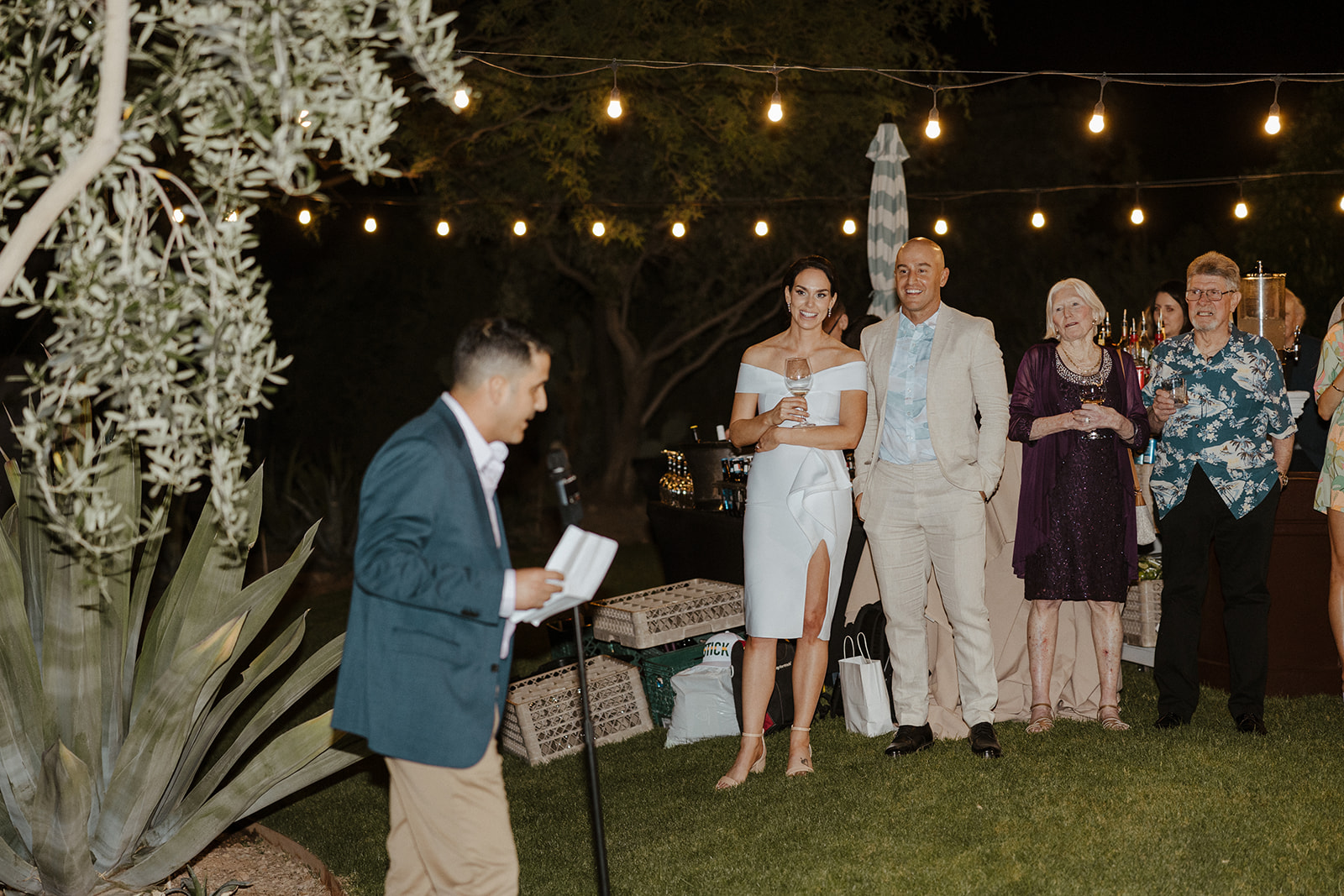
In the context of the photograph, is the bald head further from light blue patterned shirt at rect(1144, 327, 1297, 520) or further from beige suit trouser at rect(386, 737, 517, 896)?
beige suit trouser at rect(386, 737, 517, 896)

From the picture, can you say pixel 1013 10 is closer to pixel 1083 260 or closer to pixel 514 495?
pixel 1083 260

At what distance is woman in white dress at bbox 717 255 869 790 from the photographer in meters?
4.47

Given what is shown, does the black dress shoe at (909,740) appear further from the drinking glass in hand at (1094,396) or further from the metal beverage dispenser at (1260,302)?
the metal beverage dispenser at (1260,302)

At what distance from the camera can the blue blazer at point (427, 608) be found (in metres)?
2.49

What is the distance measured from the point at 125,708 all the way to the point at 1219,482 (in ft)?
14.3

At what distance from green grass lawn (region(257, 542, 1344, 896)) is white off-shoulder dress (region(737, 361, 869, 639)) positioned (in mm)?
743

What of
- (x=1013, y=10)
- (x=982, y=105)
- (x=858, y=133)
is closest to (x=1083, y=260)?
(x=982, y=105)

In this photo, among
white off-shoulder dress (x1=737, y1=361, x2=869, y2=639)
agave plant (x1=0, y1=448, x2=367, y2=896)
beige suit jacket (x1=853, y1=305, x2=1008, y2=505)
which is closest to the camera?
agave plant (x1=0, y1=448, x2=367, y2=896)

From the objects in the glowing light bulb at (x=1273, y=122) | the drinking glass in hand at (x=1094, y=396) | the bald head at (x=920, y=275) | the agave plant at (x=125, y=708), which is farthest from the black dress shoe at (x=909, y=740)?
the glowing light bulb at (x=1273, y=122)

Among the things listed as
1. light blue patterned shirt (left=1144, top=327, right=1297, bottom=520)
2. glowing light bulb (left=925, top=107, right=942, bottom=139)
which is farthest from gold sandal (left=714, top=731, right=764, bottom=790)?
glowing light bulb (left=925, top=107, right=942, bottom=139)

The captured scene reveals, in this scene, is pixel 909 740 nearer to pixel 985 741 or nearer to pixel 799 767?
pixel 985 741

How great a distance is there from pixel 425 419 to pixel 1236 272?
3828 millimetres

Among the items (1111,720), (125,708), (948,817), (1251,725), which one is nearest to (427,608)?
(125,708)

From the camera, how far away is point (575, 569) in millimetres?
2594
